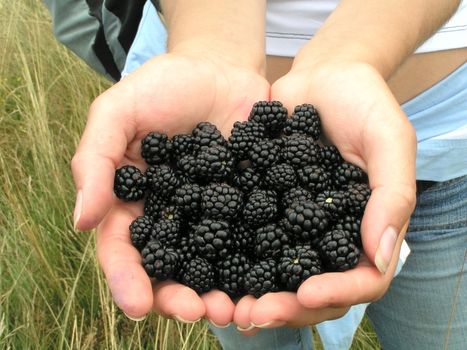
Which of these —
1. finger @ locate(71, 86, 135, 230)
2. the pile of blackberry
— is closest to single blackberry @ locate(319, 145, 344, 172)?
the pile of blackberry

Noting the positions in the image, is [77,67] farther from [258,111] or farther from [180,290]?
[180,290]

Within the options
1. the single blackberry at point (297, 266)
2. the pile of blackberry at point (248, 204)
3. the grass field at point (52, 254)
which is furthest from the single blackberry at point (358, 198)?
the grass field at point (52, 254)

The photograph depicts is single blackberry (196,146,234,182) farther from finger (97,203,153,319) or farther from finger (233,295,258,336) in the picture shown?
finger (233,295,258,336)

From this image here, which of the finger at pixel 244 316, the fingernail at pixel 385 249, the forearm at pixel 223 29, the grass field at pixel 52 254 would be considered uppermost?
the forearm at pixel 223 29

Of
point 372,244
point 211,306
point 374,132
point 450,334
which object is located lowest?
point 450,334

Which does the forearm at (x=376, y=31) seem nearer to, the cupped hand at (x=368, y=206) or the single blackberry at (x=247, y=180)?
the cupped hand at (x=368, y=206)

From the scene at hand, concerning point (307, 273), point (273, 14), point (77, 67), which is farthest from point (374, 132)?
point (77, 67)
